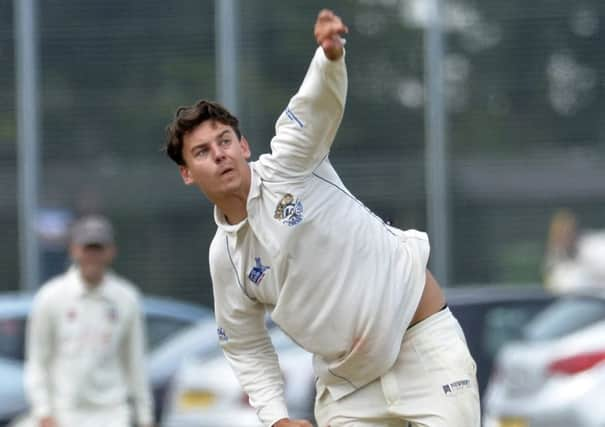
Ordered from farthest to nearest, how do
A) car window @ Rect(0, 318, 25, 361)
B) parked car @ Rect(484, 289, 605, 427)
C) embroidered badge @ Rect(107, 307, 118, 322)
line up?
car window @ Rect(0, 318, 25, 361)
embroidered badge @ Rect(107, 307, 118, 322)
parked car @ Rect(484, 289, 605, 427)

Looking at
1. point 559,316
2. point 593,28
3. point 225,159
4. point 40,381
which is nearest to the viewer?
point 225,159

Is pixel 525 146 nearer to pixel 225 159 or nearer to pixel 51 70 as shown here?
pixel 51 70

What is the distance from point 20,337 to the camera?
49.2 feet

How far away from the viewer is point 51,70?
864 inches

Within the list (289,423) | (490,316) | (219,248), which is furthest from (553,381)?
(219,248)

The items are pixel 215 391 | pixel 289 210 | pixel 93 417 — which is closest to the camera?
pixel 289 210

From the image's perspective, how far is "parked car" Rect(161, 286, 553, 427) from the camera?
41.4ft

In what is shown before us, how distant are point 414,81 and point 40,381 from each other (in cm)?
1059

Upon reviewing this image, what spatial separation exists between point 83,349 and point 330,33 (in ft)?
18.7

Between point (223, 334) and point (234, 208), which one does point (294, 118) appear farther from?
point (223, 334)

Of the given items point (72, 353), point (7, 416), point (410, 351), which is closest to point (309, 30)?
point (7, 416)

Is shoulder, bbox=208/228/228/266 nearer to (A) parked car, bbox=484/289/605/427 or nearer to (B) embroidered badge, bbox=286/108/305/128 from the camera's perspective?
(B) embroidered badge, bbox=286/108/305/128

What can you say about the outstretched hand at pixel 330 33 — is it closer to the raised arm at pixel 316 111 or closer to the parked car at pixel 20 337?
the raised arm at pixel 316 111

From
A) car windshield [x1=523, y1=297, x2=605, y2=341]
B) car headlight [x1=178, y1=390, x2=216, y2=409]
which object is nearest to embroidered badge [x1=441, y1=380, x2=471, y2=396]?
car windshield [x1=523, y1=297, x2=605, y2=341]
